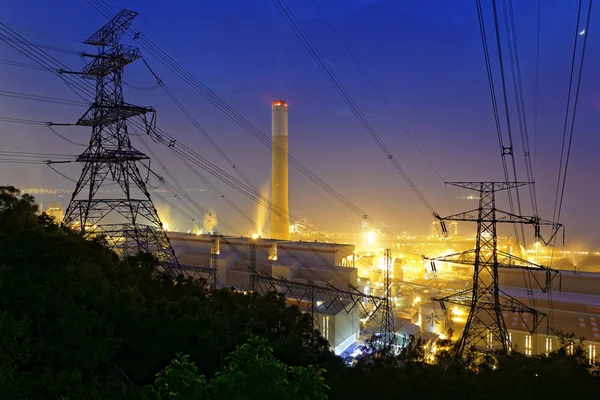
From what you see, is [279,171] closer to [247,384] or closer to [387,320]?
[387,320]

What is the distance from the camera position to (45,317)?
409 centimetres

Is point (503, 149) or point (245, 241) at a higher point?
point (503, 149)

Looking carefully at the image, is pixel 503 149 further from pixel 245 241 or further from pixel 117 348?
pixel 245 241

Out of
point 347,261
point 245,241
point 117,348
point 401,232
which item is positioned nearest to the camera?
point 117,348

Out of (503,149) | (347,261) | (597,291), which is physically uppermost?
(503,149)

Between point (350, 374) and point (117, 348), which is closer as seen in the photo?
point (117, 348)

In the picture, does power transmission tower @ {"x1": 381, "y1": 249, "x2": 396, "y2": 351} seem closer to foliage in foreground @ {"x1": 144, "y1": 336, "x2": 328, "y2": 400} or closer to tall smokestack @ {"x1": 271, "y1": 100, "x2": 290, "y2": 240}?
foliage in foreground @ {"x1": 144, "y1": 336, "x2": 328, "y2": 400}

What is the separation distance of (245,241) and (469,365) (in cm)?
1800

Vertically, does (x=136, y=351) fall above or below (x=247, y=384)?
below

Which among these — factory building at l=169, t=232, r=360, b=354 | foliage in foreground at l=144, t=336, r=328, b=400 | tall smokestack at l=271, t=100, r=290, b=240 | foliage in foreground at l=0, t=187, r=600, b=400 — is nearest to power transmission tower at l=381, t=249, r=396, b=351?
factory building at l=169, t=232, r=360, b=354

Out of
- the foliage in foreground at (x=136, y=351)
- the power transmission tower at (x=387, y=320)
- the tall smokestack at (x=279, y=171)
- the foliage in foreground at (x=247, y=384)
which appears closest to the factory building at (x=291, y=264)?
the power transmission tower at (x=387, y=320)

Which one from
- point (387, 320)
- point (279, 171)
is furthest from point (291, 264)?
point (279, 171)

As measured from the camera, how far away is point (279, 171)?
27.6 m

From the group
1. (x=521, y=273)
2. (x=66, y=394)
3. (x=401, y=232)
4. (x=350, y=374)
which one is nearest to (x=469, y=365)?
(x=350, y=374)
